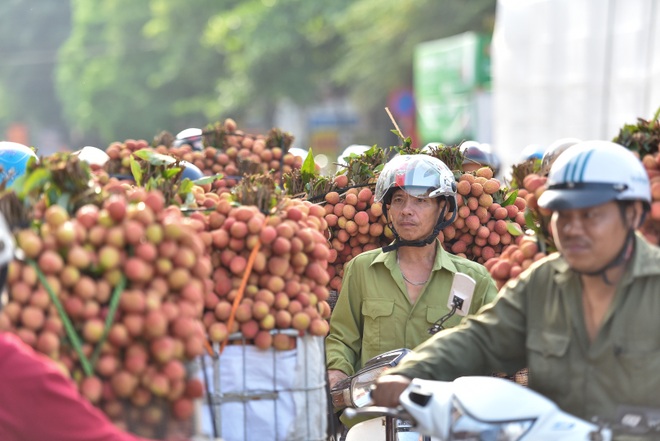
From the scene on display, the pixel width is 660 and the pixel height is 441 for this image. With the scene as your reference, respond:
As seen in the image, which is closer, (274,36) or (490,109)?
(490,109)

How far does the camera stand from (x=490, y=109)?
28188 millimetres

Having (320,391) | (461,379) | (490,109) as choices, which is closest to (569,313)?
(461,379)

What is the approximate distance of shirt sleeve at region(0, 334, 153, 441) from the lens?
3.58 m

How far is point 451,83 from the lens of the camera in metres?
28.9

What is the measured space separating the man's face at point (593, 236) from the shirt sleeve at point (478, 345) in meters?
0.43

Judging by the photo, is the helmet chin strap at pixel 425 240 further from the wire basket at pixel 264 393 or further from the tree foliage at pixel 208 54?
the tree foliage at pixel 208 54

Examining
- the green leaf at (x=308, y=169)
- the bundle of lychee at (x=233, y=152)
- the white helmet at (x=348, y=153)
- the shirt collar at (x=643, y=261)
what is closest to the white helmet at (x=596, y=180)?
the shirt collar at (x=643, y=261)

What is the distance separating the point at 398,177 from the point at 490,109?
22.1 m

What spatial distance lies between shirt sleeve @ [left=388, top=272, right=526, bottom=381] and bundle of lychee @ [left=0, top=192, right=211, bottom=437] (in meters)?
0.93

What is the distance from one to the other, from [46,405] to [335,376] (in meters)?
2.85

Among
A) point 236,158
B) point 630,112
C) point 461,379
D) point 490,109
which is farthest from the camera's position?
point 490,109

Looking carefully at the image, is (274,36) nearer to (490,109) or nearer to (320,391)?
(490,109)

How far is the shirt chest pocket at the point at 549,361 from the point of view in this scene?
4203mm

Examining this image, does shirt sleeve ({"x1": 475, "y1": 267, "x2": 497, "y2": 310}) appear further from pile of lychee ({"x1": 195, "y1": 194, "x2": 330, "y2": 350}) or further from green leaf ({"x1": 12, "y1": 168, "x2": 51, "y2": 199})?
green leaf ({"x1": 12, "y1": 168, "x2": 51, "y2": 199})
